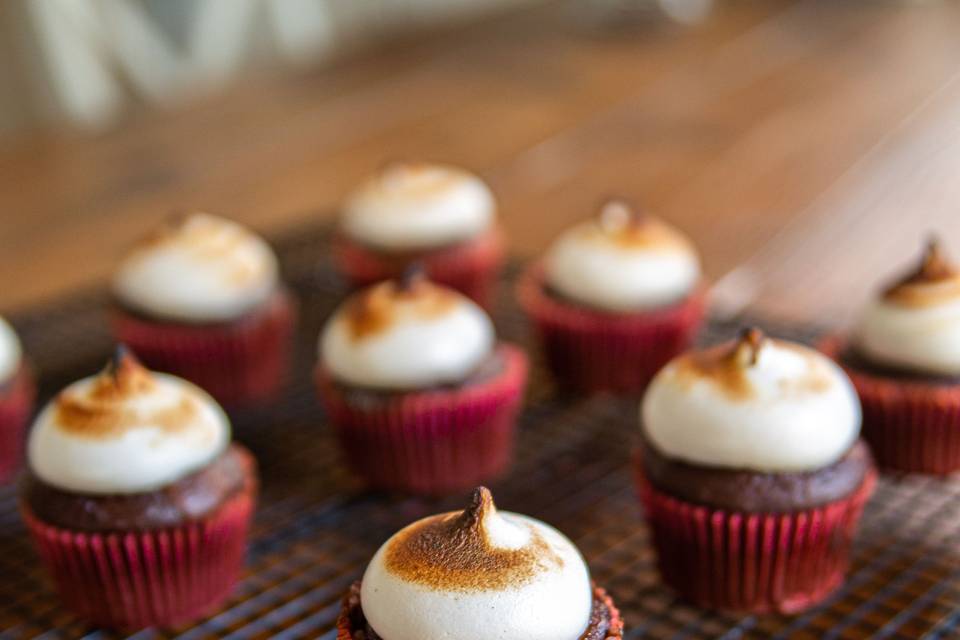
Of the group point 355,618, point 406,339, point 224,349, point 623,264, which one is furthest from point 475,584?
point 224,349

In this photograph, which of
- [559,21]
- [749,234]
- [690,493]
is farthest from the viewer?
[559,21]

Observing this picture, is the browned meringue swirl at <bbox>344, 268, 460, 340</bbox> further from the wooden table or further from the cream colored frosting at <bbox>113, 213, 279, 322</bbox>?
the wooden table

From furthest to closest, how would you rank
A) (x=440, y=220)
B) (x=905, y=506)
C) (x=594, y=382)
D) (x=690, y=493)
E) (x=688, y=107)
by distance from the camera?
1. (x=688, y=107)
2. (x=440, y=220)
3. (x=594, y=382)
4. (x=905, y=506)
5. (x=690, y=493)

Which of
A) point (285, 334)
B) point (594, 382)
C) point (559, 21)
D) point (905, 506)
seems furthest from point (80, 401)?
point (559, 21)

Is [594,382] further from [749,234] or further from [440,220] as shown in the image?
[749,234]

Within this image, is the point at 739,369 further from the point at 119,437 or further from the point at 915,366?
the point at 119,437

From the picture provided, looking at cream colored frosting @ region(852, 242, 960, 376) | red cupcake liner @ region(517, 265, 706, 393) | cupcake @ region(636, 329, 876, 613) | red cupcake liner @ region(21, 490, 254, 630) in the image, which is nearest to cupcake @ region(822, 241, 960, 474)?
cream colored frosting @ region(852, 242, 960, 376)

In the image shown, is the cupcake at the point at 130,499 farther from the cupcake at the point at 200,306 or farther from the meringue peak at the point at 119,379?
the cupcake at the point at 200,306
